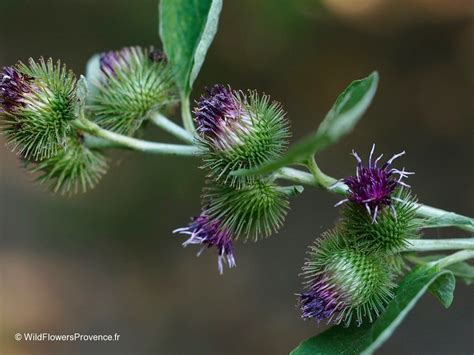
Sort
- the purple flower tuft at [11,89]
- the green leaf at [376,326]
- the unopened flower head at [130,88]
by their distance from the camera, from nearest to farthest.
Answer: the green leaf at [376,326]
the purple flower tuft at [11,89]
the unopened flower head at [130,88]

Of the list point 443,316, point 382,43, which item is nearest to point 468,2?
point 382,43

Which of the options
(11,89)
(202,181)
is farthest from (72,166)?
(202,181)

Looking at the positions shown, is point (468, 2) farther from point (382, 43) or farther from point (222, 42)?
point (222, 42)

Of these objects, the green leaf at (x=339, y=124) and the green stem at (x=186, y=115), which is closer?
the green leaf at (x=339, y=124)

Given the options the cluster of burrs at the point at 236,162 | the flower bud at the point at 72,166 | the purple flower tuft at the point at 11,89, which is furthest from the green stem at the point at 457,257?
the purple flower tuft at the point at 11,89

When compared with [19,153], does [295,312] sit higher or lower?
lower

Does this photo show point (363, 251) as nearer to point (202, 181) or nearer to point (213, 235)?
point (213, 235)

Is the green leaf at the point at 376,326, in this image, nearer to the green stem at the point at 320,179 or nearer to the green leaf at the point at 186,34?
the green stem at the point at 320,179
